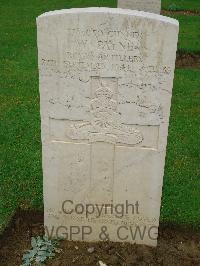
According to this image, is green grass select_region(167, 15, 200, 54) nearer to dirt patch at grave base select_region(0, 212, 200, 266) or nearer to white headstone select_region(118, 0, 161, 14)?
white headstone select_region(118, 0, 161, 14)

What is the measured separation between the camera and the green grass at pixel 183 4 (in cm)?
1527

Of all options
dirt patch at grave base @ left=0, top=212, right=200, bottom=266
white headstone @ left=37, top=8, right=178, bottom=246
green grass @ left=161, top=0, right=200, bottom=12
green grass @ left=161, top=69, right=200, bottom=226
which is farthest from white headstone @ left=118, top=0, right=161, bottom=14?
white headstone @ left=37, top=8, right=178, bottom=246

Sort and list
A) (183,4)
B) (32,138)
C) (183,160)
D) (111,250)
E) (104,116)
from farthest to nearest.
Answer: (183,4)
(32,138)
(183,160)
(111,250)
(104,116)

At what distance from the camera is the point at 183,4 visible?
15.9 meters

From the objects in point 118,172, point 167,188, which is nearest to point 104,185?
point 118,172

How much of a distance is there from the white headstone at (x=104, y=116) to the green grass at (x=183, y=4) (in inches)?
471

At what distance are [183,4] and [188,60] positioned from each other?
609 cm

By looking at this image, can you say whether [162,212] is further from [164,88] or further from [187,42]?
[187,42]

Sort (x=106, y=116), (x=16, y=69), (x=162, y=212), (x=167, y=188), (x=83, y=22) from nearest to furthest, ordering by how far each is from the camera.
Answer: (x=83, y=22), (x=106, y=116), (x=162, y=212), (x=167, y=188), (x=16, y=69)

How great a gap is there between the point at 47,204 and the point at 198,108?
4.24 metres

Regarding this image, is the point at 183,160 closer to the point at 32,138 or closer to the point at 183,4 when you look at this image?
the point at 32,138

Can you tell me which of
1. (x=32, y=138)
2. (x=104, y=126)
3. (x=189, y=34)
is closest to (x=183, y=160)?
(x=32, y=138)

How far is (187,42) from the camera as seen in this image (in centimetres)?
1133

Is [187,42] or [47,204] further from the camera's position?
[187,42]
